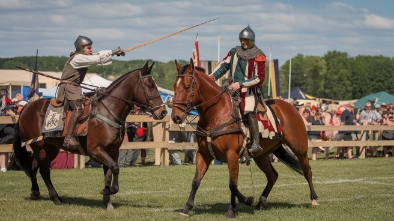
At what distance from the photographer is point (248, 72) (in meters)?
11.5

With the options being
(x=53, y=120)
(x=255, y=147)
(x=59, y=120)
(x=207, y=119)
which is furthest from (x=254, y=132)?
(x=53, y=120)

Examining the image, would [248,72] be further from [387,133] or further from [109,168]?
[387,133]

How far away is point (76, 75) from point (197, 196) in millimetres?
3336

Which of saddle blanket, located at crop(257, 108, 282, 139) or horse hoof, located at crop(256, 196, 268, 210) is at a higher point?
saddle blanket, located at crop(257, 108, 282, 139)

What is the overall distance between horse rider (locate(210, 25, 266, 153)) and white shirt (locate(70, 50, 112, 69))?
1.71 meters

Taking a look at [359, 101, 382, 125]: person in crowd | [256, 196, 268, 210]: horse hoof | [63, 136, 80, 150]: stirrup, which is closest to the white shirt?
[63, 136, 80, 150]: stirrup

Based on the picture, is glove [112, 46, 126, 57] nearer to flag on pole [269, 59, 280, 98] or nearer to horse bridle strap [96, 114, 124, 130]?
horse bridle strap [96, 114, 124, 130]

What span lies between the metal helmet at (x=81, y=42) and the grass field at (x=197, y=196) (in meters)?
2.57

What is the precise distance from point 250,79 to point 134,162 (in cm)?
1083

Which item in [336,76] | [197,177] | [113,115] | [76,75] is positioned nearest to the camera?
[197,177]

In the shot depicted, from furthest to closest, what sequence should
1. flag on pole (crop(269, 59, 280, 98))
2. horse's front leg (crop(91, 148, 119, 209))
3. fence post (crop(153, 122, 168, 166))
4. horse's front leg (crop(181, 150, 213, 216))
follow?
flag on pole (crop(269, 59, 280, 98))
fence post (crop(153, 122, 168, 166))
horse's front leg (crop(91, 148, 119, 209))
horse's front leg (crop(181, 150, 213, 216))

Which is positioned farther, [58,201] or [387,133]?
[387,133]

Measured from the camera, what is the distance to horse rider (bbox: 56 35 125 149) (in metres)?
11.9

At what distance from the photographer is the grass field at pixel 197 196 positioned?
1139 cm
